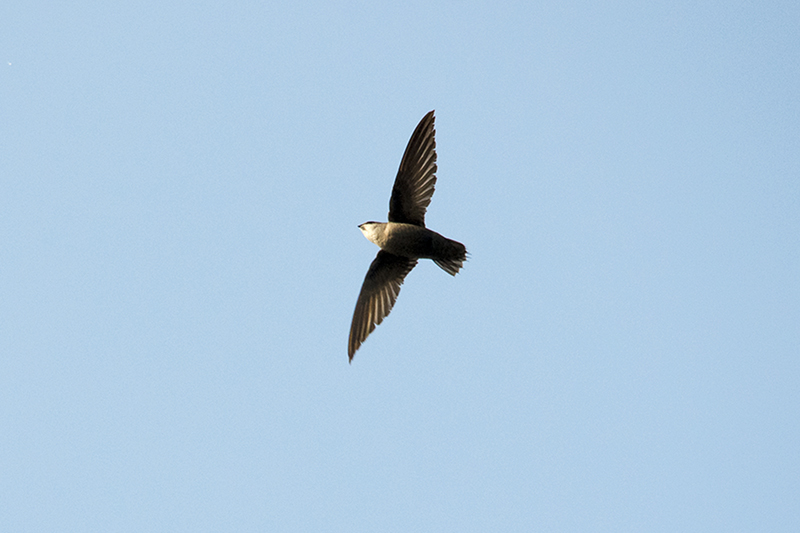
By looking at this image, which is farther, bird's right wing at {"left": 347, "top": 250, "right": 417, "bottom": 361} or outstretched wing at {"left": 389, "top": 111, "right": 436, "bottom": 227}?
bird's right wing at {"left": 347, "top": 250, "right": 417, "bottom": 361}

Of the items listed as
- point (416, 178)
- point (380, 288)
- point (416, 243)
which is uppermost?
point (416, 178)

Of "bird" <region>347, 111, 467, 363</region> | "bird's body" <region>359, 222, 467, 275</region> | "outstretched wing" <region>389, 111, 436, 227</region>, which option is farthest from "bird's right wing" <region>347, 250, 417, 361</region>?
"outstretched wing" <region>389, 111, 436, 227</region>

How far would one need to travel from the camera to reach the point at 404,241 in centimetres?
792

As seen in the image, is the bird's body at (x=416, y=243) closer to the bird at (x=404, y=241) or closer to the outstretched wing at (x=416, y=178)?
the bird at (x=404, y=241)

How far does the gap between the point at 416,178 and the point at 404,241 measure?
0.64 meters

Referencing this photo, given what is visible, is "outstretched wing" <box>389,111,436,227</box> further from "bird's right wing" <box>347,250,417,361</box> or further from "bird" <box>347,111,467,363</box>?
"bird's right wing" <box>347,250,417,361</box>

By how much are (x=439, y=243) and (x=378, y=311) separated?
1020mm

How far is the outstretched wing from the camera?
7.77 m

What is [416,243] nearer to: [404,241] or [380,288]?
[404,241]

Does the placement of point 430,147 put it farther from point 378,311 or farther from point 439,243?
point 378,311

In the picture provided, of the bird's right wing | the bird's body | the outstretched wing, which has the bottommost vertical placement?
the bird's right wing

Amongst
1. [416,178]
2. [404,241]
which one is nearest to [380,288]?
[404,241]

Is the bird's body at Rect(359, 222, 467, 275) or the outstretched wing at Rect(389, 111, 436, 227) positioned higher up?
the outstretched wing at Rect(389, 111, 436, 227)

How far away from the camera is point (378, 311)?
8219 millimetres
